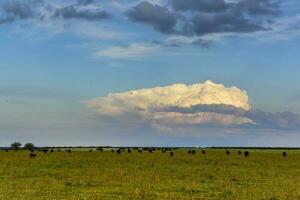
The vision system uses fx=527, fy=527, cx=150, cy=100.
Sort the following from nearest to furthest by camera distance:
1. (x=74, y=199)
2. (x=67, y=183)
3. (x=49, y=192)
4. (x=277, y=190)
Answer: (x=74, y=199) → (x=49, y=192) → (x=277, y=190) → (x=67, y=183)

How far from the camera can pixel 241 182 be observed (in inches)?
1228

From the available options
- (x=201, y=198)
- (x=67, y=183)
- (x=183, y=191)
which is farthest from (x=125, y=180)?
(x=201, y=198)

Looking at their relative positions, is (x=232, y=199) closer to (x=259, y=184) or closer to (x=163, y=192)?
(x=163, y=192)

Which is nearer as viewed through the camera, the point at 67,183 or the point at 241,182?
the point at 67,183

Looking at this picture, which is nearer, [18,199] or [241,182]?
[18,199]

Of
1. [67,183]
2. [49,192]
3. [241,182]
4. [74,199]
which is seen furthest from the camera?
[241,182]

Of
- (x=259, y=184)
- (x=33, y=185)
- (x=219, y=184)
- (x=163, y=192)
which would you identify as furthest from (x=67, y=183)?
(x=259, y=184)

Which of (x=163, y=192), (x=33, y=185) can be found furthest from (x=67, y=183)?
(x=163, y=192)

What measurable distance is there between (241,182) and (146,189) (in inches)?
297

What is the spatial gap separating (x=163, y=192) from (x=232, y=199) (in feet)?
12.1

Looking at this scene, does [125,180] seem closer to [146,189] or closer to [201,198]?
[146,189]

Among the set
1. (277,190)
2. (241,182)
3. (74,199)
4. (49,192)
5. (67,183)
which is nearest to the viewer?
(74,199)

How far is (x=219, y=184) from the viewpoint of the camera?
29.9 metres

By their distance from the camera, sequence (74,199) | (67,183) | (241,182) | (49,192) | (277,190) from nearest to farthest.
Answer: (74,199)
(49,192)
(277,190)
(67,183)
(241,182)
